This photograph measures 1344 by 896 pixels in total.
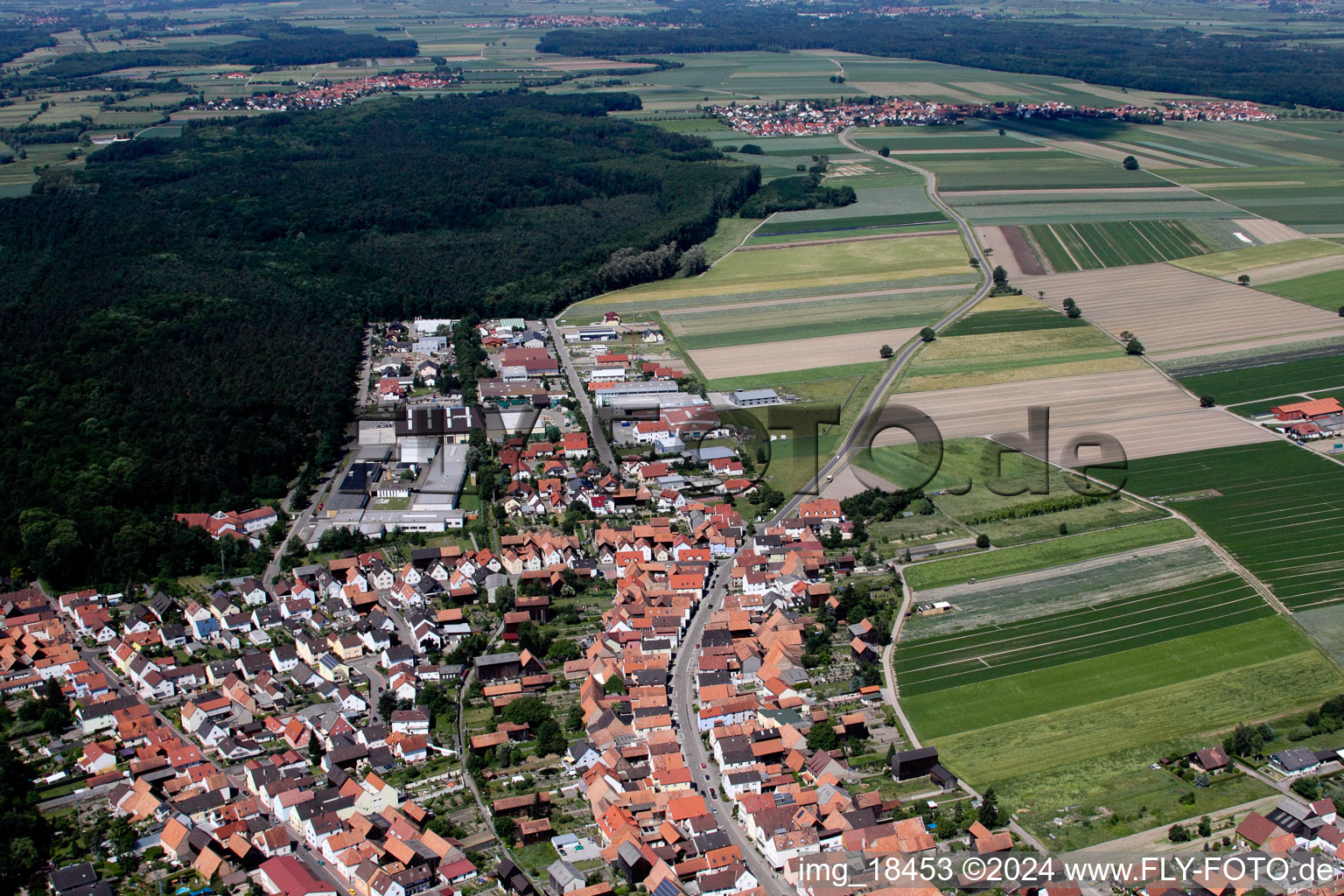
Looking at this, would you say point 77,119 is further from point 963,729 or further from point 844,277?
point 963,729

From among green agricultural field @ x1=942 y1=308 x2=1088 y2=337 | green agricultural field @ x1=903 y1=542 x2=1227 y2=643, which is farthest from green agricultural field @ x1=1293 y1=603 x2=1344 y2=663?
green agricultural field @ x1=942 y1=308 x2=1088 y2=337

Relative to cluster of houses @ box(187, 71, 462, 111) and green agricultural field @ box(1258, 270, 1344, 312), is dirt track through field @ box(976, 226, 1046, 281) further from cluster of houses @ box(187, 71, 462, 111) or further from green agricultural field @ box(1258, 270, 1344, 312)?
cluster of houses @ box(187, 71, 462, 111)

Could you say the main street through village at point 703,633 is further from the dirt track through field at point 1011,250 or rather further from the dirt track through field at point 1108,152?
the dirt track through field at point 1108,152

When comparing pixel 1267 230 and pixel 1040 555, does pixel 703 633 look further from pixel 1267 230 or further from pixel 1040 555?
pixel 1267 230

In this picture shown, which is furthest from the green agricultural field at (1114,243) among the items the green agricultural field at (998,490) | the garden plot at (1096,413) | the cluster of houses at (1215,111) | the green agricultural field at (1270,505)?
the cluster of houses at (1215,111)

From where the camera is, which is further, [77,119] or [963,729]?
[77,119]

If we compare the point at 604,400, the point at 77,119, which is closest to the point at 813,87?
the point at 77,119
